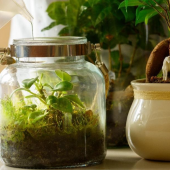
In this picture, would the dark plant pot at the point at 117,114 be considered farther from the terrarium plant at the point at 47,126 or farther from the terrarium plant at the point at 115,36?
the terrarium plant at the point at 47,126

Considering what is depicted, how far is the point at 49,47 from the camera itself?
769 millimetres

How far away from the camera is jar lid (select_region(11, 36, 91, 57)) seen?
77cm

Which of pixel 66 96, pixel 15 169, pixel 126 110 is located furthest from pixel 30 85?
pixel 126 110

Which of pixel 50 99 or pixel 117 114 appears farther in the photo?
pixel 117 114

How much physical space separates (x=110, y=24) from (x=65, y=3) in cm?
13

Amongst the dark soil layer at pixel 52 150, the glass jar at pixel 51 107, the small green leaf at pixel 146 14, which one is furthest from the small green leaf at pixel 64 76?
the small green leaf at pixel 146 14

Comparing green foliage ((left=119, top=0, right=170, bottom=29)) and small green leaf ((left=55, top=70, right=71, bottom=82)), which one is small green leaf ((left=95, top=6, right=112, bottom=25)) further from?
small green leaf ((left=55, top=70, right=71, bottom=82))

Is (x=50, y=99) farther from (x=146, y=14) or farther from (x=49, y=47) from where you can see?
(x=146, y=14)

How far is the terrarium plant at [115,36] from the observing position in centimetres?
98

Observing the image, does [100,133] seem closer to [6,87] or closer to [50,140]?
[50,140]

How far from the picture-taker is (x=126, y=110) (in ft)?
3.23

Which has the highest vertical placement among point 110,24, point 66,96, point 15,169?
point 110,24

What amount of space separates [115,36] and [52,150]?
0.38 metres

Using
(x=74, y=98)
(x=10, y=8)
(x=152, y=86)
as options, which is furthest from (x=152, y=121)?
(x=10, y=8)
